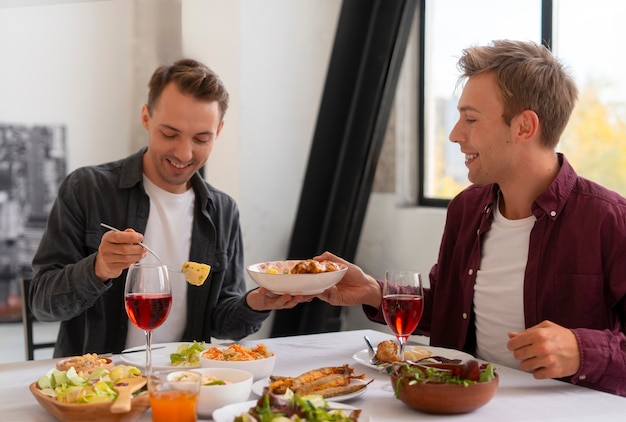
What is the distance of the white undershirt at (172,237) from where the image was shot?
259 cm

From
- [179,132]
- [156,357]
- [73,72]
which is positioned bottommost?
[156,357]

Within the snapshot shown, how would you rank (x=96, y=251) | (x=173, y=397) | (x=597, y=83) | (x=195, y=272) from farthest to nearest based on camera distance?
1. (x=597, y=83)
2. (x=96, y=251)
3. (x=195, y=272)
4. (x=173, y=397)

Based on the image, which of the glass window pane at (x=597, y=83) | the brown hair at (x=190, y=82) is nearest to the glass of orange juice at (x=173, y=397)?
the brown hair at (x=190, y=82)

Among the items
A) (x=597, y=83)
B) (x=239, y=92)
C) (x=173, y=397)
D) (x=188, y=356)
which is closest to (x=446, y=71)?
(x=597, y=83)

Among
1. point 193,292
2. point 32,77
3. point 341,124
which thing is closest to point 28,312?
point 193,292

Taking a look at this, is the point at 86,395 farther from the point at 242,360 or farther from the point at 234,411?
the point at 242,360

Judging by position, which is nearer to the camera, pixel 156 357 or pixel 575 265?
pixel 156 357

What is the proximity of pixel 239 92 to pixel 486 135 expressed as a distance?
75.6 inches

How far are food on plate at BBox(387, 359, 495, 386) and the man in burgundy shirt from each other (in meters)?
0.43

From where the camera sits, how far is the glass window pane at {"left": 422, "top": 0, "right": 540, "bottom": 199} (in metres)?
3.79

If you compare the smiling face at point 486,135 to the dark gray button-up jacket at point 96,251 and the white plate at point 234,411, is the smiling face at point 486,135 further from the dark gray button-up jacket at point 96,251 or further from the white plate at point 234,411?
the white plate at point 234,411

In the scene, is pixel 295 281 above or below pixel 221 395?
above

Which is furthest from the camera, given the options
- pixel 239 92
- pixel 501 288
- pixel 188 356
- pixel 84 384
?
pixel 239 92

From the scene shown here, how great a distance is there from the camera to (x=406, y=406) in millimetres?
1604
